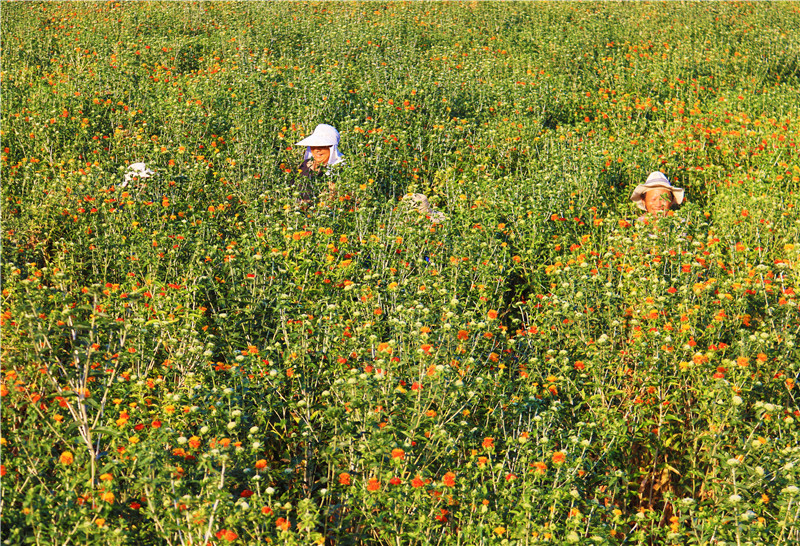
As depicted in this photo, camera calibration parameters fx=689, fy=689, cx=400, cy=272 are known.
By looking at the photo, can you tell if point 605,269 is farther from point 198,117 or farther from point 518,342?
point 198,117

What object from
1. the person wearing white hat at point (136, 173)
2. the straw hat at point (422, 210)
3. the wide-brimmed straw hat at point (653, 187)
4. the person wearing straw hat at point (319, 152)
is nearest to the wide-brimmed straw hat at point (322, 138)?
the person wearing straw hat at point (319, 152)

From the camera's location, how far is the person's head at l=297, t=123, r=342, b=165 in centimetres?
658

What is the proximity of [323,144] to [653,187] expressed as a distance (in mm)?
3094

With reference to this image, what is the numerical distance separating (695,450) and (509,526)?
1.25 m

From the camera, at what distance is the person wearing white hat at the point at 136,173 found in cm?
525

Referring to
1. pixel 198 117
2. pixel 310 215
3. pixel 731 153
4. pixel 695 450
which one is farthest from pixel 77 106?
pixel 731 153

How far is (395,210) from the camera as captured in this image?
560 cm

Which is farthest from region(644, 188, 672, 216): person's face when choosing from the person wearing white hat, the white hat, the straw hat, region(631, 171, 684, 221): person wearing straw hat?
the person wearing white hat

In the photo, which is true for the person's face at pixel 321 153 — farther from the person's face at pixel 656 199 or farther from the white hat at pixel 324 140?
the person's face at pixel 656 199

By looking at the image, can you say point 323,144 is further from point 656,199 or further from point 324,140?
point 656,199

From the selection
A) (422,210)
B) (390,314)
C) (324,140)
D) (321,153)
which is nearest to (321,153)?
(321,153)

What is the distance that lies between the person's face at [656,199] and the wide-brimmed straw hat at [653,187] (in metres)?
0.04

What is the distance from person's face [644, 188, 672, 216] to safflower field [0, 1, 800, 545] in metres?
0.24

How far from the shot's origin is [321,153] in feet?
21.8
